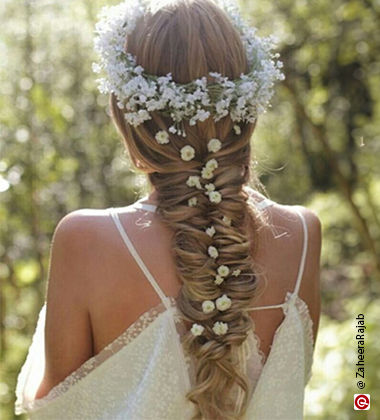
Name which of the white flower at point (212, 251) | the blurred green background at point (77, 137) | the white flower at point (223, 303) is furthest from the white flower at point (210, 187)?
the blurred green background at point (77, 137)

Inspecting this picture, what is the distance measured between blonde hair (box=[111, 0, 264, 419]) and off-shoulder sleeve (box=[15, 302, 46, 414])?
39 cm

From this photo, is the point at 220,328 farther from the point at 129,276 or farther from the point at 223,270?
the point at 129,276

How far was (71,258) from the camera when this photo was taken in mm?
1874

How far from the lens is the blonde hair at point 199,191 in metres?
1.87

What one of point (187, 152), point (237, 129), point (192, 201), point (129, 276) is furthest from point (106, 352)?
point (237, 129)

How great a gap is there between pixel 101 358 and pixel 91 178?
3315 millimetres

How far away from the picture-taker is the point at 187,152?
1.86 m

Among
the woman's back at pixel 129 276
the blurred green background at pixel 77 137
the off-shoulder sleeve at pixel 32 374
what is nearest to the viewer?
the woman's back at pixel 129 276

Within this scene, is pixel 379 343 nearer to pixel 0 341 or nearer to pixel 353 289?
pixel 0 341

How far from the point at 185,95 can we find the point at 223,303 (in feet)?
1.65

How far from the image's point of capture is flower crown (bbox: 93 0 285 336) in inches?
73.9

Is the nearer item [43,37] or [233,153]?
[233,153]

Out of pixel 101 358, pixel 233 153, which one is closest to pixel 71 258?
pixel 101 358

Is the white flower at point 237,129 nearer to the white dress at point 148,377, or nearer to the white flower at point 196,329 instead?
the white dress at point 148,377
